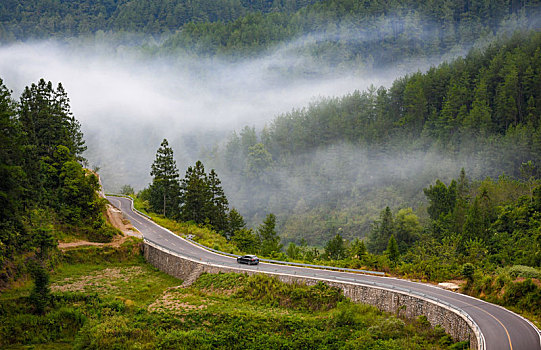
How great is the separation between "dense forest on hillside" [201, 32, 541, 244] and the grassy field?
49808 millimetres

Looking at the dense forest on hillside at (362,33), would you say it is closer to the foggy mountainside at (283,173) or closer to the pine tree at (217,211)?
the foggy mountainside at (283,173)

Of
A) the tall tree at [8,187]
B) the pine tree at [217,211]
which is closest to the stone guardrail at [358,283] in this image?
the pine tree at [217,211]

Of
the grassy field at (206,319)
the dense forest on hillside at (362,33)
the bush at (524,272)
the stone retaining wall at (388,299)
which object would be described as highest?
the dense forest on hillside at (362,33)

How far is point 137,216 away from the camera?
6800cm

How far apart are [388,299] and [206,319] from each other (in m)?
13.3

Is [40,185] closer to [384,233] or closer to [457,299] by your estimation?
[457,299]

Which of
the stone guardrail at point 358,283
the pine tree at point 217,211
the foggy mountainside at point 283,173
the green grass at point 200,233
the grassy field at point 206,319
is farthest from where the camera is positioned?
the pine tree at point 217,211

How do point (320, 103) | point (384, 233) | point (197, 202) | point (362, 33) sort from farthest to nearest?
point (362, 33) → point (320, 103) → point (384, 233) → point (197, 202)

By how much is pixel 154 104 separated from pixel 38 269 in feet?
481

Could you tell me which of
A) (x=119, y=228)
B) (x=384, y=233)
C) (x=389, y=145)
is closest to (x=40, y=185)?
(x=119, y=228)

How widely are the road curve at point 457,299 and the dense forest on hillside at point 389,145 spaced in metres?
42.1

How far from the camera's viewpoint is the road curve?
77.9 feet

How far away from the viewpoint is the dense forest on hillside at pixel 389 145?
263ft

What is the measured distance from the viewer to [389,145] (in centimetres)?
9831
